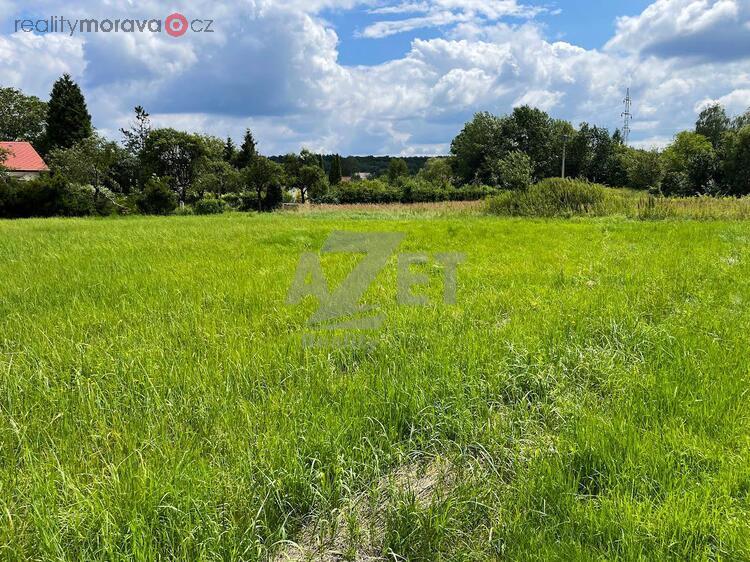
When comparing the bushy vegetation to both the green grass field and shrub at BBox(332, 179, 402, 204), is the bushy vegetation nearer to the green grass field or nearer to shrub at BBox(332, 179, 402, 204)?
shrub at BBox(332, 179, 402, 204)

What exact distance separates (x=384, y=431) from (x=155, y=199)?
90.8ft

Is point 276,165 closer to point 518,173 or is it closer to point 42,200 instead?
point 42,200

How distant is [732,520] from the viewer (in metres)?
1.77

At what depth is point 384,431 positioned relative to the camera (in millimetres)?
2527

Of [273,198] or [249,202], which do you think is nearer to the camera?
[273,198]

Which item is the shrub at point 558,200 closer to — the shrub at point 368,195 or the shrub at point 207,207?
the shrub at point 207,207

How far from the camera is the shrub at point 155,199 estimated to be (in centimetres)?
2603

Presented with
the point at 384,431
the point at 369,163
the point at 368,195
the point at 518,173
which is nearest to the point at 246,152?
the point at 368,195

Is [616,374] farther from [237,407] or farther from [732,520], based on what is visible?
[237,407]

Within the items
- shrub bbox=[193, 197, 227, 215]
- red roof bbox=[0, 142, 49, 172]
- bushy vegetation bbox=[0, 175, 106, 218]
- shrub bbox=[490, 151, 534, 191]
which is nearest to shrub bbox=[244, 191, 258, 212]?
shrub bbox=[193, 197, 227, 215]

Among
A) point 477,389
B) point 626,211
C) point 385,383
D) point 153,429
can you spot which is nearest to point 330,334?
point 385,383

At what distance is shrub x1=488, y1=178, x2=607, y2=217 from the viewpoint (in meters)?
19.5

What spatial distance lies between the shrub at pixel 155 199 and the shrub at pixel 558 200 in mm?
19385

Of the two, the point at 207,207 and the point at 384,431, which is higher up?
the point at 207,207
